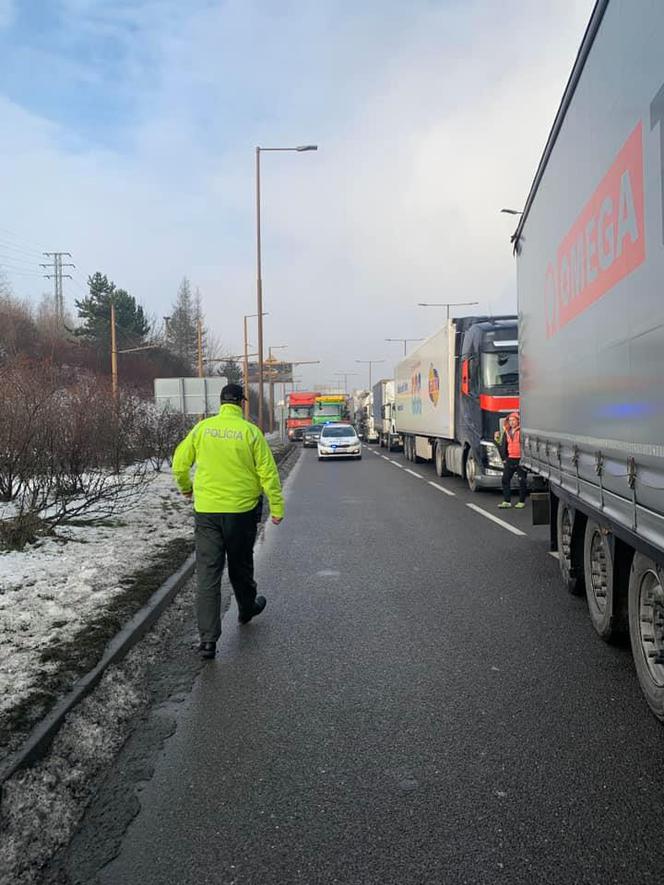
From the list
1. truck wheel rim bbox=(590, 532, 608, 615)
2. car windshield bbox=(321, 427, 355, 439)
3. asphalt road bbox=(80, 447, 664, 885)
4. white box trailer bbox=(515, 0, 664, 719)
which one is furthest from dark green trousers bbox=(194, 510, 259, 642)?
car windshield bbox=(321, 427, 355, 439)

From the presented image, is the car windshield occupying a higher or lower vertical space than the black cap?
lower

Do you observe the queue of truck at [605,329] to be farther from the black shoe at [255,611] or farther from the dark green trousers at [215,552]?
the black shoe at [255,611]

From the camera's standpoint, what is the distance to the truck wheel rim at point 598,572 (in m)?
5.40

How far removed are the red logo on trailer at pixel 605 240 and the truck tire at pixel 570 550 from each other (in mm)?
1726

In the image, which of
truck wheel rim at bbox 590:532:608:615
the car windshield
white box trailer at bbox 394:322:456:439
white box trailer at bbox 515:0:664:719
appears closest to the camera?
white box trailer at bbox 515:0:664:719

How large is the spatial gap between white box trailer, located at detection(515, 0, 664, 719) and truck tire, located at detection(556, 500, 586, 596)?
29 mm

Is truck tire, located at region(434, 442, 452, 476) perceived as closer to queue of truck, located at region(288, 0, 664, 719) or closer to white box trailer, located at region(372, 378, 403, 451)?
queue of truck, located at region(288, 0, 664, 719)

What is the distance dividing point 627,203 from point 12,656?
4390 mm

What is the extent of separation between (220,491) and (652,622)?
292cm

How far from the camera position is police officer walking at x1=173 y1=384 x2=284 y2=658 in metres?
5.34

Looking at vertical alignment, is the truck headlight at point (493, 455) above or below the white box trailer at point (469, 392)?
below

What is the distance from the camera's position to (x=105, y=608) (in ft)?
19.4

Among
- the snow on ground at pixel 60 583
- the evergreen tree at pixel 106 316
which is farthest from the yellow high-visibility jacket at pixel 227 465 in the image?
the evergreen tree at pixel 106 316

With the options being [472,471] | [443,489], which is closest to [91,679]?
[472,471]
